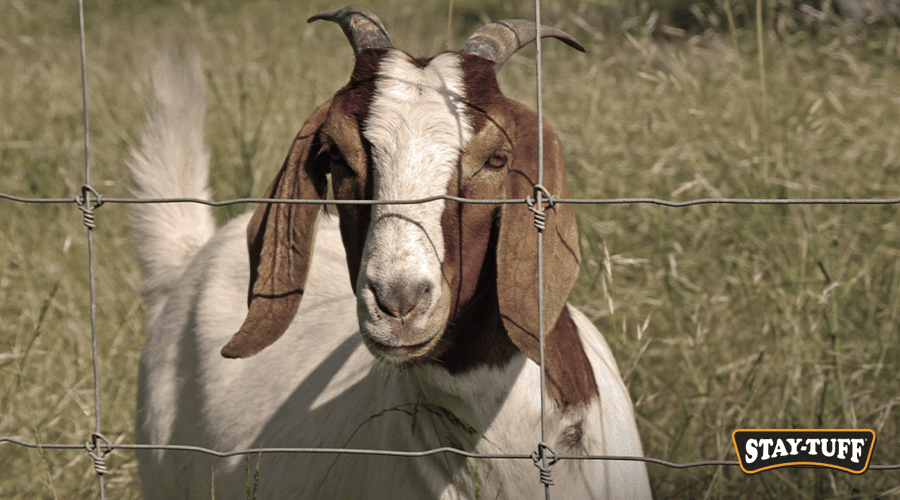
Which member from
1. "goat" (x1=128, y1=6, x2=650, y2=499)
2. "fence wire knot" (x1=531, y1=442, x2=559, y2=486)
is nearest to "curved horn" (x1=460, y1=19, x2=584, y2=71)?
"goat" (x1=128, y1=6, x2=650, y2=499)

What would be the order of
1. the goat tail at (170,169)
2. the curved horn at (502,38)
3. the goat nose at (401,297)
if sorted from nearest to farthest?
1. the goat nose at (401,297)
2. the curved horn at (502,38)
3. the goat tail at (170,169)

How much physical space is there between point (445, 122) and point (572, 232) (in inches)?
14.1

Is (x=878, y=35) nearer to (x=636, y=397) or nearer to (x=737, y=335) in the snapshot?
(x=737, y=335)

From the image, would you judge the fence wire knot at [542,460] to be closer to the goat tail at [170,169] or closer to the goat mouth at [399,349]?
the goat mouth at [399,349]

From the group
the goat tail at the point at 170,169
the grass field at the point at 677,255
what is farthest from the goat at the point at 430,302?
the goat tail at the point at 170,169

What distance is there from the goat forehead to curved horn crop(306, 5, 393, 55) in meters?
0.18

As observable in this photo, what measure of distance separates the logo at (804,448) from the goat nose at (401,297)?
0.65 metres

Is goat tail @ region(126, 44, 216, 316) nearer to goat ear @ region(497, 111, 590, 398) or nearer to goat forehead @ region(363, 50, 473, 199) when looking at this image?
goat forehead @ region(363, 50, 473, 199)

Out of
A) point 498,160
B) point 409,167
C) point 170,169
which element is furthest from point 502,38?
point 170,169

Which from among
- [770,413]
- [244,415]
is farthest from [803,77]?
[244,415]

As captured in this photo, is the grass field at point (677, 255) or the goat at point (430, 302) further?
the grass field at point (677, 255)

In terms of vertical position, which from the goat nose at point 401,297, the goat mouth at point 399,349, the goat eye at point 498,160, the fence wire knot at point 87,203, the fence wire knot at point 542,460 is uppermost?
the goat eye at point 498,160

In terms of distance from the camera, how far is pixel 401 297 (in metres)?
1.43

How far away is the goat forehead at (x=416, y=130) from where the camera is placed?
1.55 m
